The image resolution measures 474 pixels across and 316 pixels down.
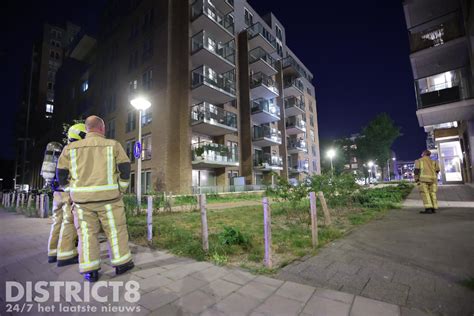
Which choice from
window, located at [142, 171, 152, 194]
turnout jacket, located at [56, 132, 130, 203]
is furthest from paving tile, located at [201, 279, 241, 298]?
window, located at [142, 171, 152, 194]

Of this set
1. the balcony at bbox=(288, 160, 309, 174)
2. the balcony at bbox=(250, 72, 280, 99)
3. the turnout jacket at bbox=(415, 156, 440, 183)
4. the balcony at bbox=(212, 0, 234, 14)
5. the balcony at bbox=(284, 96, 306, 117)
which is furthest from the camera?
the balcony at bbox=(288, 160, 309, 174)

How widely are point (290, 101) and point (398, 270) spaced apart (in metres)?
30.5

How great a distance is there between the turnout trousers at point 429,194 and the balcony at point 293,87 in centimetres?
2597

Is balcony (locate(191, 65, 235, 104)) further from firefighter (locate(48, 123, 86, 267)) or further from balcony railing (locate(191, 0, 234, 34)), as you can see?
firefighter (locate(48, 123, 86, 267))

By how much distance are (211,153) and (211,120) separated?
9.20 feet

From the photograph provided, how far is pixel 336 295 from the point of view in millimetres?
2287

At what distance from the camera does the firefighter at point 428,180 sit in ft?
22.5

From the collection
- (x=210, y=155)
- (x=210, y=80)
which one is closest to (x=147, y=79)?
→ (x=210, y=80)

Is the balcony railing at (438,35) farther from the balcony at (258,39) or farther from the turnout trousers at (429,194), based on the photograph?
the balcony at (258,39)

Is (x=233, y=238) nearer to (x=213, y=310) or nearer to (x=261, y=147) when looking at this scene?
(x=213, y=310)

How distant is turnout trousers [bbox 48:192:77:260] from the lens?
3.36 metres

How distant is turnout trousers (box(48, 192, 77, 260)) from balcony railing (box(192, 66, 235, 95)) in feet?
53.0

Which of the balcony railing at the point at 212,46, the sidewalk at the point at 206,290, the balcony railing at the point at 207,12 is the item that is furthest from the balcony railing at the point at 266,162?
the sidewalk at the point at 206,290

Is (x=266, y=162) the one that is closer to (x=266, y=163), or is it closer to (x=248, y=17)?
(x=266, y=163)
